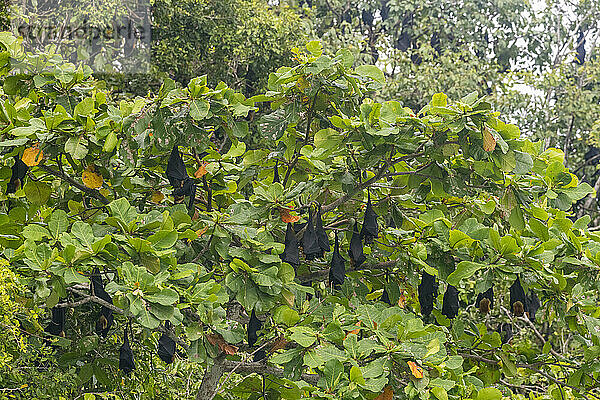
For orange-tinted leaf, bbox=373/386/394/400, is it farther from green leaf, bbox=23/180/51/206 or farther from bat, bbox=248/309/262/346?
green leaf, bbox=23/180/51/206

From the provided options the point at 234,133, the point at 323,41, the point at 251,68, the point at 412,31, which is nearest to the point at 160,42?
the point at 251,68

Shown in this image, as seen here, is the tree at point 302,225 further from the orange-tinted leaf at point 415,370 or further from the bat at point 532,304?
the bat at point 532,304

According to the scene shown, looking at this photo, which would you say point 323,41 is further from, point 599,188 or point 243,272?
point 243,272

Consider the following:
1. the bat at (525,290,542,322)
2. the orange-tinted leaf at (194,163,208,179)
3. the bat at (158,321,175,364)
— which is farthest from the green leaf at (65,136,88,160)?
the bat at (525,290,542,322)

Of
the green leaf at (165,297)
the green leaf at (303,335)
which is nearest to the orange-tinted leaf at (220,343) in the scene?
the green leaf at (303,335)

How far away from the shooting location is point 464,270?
2.05 metres

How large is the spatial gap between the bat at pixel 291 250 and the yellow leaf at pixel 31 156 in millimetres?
823

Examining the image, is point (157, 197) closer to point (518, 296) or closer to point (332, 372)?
point (332, 372)

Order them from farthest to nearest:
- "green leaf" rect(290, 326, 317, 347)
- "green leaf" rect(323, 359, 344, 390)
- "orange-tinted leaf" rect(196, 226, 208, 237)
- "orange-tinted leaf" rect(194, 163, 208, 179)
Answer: "orange-tinted leaf" rect(194, 163, 208, 179)
"orange-tinted leaf" rect(196, 226, 208, 237)
"green leaf" rect(290, 326, 317, 347)
"green leaf" rect(323, 359, 344, 390)

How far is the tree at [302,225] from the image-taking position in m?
1.94

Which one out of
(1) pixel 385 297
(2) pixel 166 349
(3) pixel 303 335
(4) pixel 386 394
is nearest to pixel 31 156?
(2) pixel 166 349

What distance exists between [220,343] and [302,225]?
0.55 meters

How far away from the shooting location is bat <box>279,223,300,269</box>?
86.8 inches

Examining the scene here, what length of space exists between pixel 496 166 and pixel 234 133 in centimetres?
86
